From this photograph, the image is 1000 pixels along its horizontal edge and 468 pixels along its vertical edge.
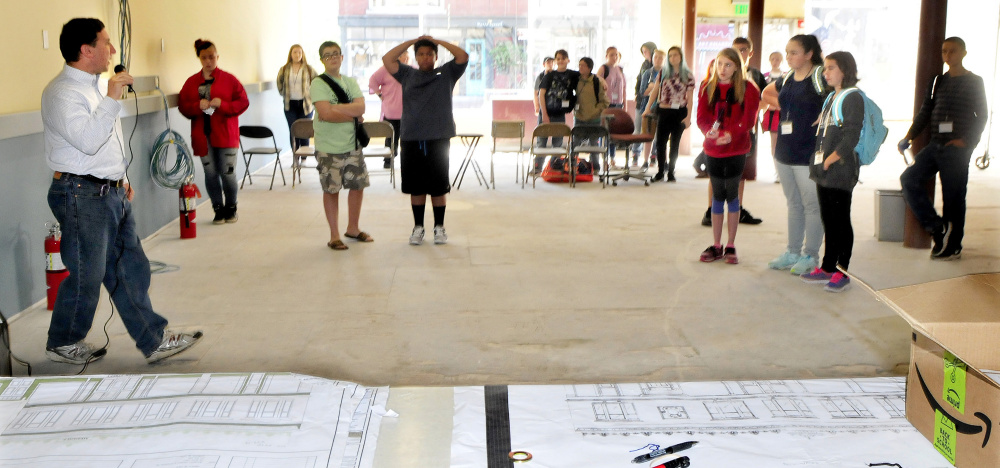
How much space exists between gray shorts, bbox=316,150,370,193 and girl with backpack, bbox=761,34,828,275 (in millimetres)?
2770

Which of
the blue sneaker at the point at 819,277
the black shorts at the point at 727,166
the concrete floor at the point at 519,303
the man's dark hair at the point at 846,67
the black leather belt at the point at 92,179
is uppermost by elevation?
the man's dark hair at the point at 846,67

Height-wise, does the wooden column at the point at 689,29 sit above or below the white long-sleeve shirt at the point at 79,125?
above

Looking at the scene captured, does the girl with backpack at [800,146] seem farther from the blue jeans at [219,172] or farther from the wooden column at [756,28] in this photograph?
the blue jeans at [219,172]

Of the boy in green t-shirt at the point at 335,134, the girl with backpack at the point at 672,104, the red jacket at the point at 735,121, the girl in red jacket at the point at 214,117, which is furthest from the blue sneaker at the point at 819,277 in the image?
the girl with backpack at the point at 672,104

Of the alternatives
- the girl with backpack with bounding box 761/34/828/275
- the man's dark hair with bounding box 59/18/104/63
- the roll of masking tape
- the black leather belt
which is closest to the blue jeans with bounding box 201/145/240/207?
the black leather belt

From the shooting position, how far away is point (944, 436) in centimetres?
145

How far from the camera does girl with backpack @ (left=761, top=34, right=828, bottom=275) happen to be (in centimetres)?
513

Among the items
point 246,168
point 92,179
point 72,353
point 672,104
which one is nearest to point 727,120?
point 92,179

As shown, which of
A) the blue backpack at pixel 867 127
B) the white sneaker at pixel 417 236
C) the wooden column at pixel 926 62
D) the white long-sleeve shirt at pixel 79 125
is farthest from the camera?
the white sneaker at pixel 417 236

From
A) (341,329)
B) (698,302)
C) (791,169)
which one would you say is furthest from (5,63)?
(791,169)

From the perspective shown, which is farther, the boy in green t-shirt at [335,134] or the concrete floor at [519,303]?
the boy in green t-shirt at [335,134]

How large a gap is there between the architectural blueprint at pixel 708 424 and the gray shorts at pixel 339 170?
→ 4.53m

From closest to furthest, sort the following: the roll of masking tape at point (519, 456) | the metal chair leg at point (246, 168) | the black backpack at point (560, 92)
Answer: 1. the roll of masking tape at point (519, 456)
2. the metal chair leg at point (246, 168)
3. the black backpack at point (560, 92)

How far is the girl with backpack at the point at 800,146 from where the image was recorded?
202 inches
